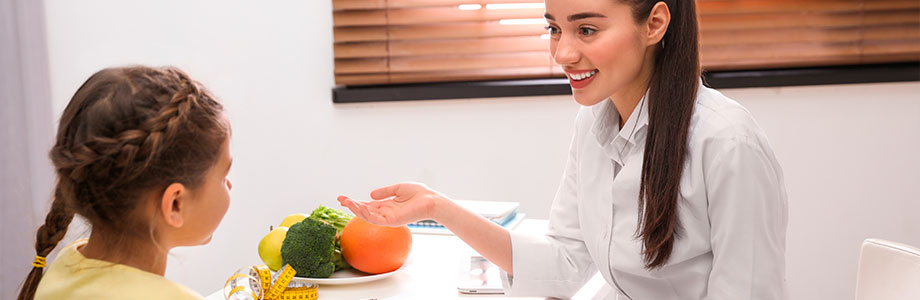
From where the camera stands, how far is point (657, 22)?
1.31 meters

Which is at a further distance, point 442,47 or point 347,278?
point 442,47

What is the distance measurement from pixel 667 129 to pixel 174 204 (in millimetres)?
775

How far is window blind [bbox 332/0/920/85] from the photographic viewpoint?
258 cm

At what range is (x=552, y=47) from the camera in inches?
56.1

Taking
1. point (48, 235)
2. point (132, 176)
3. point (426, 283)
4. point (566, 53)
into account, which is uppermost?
point (566, 53)

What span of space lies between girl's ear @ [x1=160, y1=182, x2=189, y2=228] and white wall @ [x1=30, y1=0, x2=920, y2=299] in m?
1.77

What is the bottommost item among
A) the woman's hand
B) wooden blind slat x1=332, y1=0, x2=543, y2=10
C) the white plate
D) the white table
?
the white table

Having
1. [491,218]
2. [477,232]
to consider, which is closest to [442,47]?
[491,218]

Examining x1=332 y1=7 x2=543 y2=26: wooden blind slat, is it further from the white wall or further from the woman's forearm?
the woman's forearm

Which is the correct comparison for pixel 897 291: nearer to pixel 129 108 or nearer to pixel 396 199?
pixel 396 199

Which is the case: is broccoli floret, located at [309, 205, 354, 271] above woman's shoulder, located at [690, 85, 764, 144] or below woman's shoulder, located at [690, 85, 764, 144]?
below

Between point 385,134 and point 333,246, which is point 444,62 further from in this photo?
point 333,246

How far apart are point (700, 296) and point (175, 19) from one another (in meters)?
2.11

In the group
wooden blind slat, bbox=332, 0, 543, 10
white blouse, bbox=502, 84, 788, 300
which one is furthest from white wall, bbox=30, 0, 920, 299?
white blouse, bbox=502, 84, 788, 300
